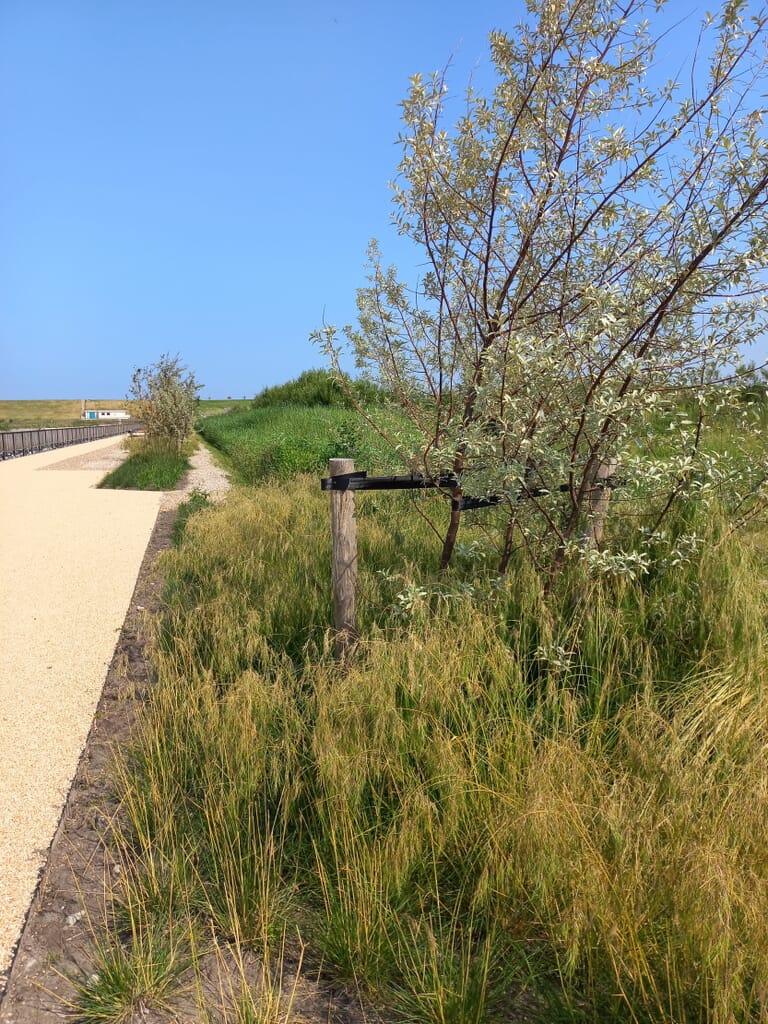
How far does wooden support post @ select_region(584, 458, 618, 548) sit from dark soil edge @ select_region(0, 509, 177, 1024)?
8.91ft

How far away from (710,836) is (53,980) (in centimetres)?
205

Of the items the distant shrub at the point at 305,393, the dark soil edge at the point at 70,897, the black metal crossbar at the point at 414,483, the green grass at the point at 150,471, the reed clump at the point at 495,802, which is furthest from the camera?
the distant shrub at the point at 305,393

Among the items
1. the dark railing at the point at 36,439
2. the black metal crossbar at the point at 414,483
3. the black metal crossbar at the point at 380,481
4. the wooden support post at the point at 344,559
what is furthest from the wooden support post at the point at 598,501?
the dark railing at the point at 36,439

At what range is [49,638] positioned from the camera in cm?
545

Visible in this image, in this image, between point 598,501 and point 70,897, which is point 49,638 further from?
point 598,501

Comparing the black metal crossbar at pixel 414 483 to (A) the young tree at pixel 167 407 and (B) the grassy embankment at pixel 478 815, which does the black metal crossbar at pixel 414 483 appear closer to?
(B) the grassy embankment at pixel 478 815

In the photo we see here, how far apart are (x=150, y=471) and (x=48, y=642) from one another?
396 inches

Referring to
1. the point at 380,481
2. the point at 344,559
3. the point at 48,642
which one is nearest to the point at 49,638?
the point at 48,642

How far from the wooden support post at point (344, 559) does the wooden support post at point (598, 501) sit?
1343 millimetres

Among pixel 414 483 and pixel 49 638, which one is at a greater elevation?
pixel 414 483

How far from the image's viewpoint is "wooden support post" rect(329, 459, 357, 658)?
4203 mm

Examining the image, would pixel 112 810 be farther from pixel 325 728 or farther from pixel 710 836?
pixel 710 836

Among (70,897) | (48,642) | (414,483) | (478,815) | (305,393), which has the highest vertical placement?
(305,393)

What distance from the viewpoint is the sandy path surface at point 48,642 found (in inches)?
117
